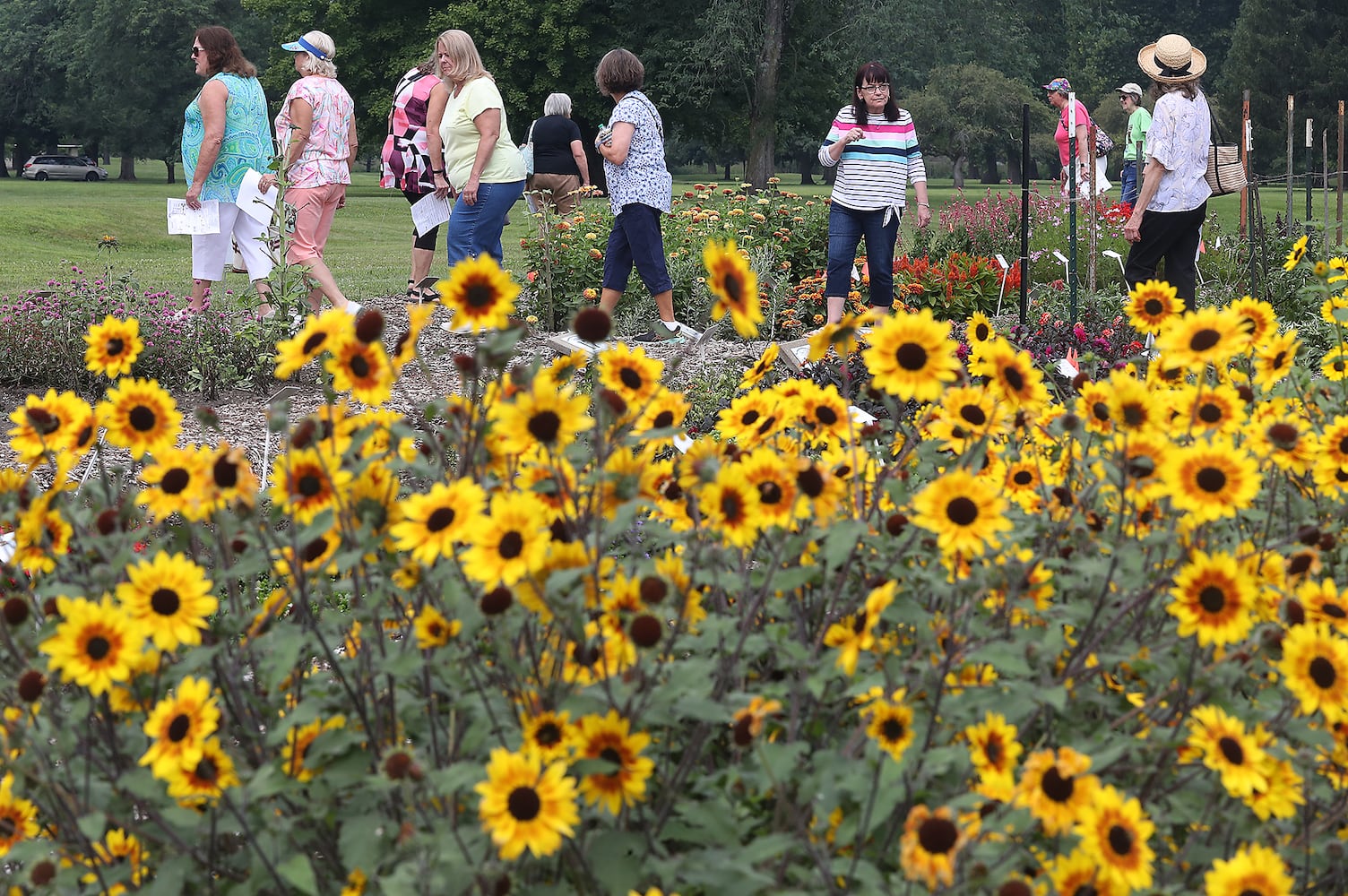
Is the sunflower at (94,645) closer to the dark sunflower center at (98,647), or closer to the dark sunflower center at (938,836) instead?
the dark sunflower center at (98,647)

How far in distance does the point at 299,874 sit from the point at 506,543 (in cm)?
43

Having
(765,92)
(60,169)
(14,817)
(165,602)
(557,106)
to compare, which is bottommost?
(14,817)

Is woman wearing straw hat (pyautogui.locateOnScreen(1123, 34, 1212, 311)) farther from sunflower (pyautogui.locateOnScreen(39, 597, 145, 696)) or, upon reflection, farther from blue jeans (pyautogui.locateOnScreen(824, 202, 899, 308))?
sunflower (pyautogui.locateOnScreen(39, 597, 145, 696))

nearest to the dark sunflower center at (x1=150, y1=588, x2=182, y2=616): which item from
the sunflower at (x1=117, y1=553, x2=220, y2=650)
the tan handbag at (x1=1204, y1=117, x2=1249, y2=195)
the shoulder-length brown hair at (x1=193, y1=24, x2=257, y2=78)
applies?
the sunflower at (x1=117, y1=553, x2=220, y2=650)

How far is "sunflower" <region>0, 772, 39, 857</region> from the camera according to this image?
169 centimetres

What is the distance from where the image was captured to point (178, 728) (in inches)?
58.1

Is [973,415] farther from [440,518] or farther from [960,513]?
[440,518]

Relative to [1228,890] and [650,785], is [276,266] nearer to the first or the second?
[650,785]

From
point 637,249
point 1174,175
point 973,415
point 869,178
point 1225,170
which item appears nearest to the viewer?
point 973,415

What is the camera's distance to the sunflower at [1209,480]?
1.66 m

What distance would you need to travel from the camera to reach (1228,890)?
4.70ft

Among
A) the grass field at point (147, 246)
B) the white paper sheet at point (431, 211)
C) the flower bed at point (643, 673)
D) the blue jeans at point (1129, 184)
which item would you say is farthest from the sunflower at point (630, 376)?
the blue jeans at point (1129, 184)

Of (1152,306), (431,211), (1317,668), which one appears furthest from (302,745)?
(431,211)

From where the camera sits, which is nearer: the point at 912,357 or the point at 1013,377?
the point at 912,357
